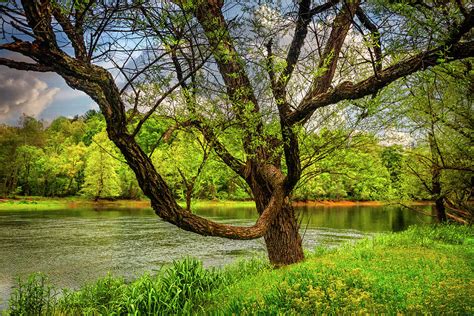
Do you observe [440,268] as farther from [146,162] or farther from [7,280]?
[7,280]

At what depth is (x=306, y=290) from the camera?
5.73 meters

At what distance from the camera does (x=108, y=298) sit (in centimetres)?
966

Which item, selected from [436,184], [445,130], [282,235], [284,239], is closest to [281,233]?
[282,235]

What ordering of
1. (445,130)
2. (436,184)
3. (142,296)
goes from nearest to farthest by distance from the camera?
(142,296) → (445,130) → (436,184)

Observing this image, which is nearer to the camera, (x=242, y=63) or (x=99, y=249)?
(x=242, y=63)

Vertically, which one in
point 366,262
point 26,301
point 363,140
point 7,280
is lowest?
point 7,280

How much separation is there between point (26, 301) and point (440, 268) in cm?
910

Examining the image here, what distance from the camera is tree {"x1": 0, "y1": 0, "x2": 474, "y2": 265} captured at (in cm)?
405

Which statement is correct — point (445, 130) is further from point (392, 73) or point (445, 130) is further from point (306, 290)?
point (306, 290)

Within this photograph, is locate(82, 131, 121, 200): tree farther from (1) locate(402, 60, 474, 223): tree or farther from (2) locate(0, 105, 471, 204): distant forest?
(1) locate(402, 60, 474, 223): tree

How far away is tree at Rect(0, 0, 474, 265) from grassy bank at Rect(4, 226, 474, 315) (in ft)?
3.66

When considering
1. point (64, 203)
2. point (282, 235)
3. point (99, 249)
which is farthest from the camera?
point (64, 203)

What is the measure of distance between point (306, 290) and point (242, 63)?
358 cm

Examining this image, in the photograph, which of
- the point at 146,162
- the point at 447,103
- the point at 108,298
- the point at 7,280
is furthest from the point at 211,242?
the point at 146,162
